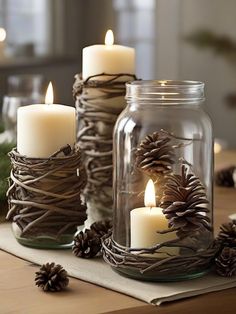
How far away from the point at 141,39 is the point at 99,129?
3719mm

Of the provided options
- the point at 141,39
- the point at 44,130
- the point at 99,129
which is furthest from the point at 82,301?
the point at 141,39

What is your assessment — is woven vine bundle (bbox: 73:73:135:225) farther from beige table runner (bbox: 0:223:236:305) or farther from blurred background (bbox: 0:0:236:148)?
blurred background (bbox: 0:0:236:148)

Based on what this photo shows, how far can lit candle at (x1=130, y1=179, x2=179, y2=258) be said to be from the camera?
89cm

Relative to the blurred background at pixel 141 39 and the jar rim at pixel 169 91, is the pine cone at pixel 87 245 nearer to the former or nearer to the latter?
the jar rim at pixel 169 91

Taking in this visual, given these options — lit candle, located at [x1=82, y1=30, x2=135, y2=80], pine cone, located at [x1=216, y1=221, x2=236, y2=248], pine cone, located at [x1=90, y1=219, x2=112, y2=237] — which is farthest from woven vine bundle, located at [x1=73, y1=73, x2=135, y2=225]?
pine cone, located at [x1=216, y1=221, x2=236, y2=248]

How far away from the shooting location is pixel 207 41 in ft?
14.4

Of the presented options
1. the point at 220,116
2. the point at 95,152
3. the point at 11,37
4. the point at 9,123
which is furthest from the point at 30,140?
the point at 11,37

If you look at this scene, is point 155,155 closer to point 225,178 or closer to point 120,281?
point 120,281

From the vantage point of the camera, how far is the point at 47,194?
987 mm

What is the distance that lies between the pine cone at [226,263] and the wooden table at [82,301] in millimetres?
33

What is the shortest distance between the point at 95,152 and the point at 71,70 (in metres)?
3.82

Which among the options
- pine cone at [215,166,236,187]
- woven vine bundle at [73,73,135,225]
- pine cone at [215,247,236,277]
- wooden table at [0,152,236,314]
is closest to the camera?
wooden table at [0,152,236,314]

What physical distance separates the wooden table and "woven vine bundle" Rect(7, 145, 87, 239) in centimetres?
8

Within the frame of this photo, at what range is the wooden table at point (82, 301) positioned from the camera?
0.81 meters
